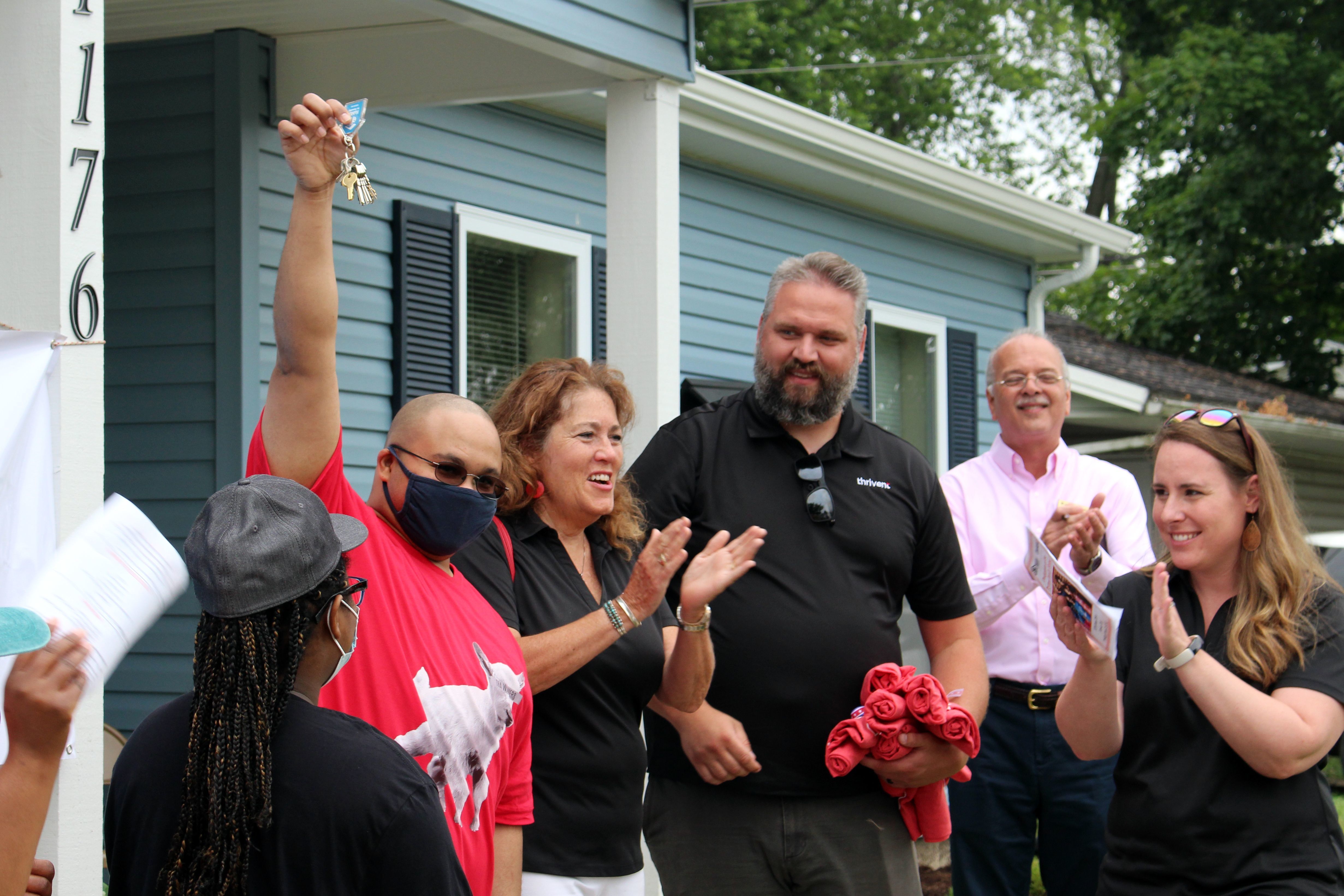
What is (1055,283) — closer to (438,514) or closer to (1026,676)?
(1026,676)

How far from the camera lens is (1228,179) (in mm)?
18453

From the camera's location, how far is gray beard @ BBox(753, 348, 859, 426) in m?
3.35

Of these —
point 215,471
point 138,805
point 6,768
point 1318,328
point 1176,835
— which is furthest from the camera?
point 1318,328

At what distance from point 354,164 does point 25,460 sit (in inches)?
46.0

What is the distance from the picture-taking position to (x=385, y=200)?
21.0 ft

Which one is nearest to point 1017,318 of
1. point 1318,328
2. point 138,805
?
point 138,805

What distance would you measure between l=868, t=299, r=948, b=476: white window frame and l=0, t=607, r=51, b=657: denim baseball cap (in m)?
8.46

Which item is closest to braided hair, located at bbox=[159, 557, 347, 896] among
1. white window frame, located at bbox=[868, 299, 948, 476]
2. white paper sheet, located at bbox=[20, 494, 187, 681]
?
white paper sheet, located at bbox=[20, 494, 187, 681]

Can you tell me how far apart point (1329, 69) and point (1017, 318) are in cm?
940

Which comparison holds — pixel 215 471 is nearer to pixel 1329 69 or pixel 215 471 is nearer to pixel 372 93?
pixel 372 93

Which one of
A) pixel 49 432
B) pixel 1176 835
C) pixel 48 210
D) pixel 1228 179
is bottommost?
pixel 1176 835

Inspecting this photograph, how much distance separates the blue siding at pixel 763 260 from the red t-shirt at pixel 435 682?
18.1 feet

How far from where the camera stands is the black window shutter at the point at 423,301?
637 cm

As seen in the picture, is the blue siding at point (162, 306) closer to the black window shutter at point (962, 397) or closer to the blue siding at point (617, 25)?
the blue siding at point (617, 25)
